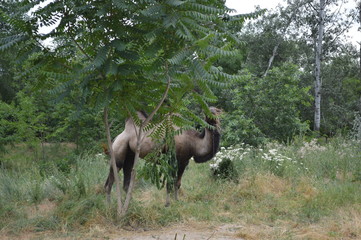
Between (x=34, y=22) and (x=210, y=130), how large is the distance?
3707mm

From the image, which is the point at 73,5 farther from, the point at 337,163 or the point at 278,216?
the point at 337,163

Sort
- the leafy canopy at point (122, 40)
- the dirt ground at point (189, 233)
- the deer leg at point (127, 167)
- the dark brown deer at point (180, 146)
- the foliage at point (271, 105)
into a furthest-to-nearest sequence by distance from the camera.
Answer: the foliage at point (271, 105) → the deer leg at point (127, 167) → the dark brown deer at point (180, 146) → the dirt ground at point (189, 233) → the leafy canopy at point (122, 40)

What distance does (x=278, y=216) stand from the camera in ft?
22.0

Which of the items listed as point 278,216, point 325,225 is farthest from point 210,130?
point 325,225

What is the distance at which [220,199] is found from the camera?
26.0 ft

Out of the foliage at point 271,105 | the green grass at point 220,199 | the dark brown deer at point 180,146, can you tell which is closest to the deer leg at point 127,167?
the dark brown deer at point 180,146

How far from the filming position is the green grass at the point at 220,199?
6.11 meters

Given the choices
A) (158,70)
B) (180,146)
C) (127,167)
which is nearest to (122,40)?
(158,70)

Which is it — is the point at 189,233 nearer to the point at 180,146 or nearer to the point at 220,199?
the point at 180,146

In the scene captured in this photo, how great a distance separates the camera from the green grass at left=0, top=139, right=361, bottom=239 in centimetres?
611

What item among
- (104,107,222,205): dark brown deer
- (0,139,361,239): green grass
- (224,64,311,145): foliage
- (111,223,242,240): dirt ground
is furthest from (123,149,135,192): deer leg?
(224,64,311,145): foliage

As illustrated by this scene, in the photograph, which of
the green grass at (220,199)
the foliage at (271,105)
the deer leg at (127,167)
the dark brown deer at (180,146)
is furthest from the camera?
the foliage at (271,105)

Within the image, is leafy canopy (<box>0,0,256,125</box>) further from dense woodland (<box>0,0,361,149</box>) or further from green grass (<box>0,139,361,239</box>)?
green grass (<box>0,139,361,239</box>)

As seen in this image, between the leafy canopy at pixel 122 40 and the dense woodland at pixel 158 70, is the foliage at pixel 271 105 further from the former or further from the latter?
the leafy canopy at pixel 122 40
